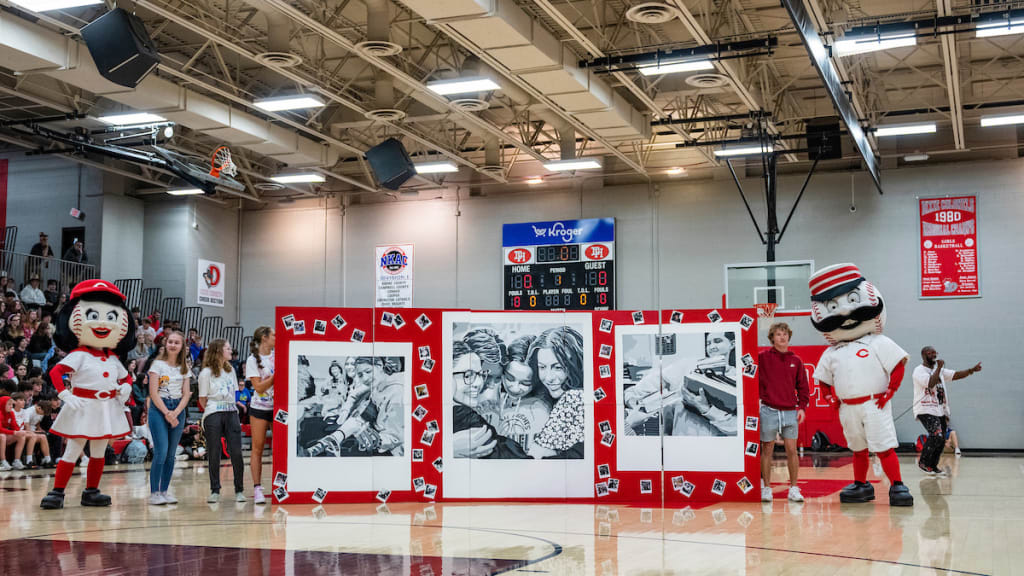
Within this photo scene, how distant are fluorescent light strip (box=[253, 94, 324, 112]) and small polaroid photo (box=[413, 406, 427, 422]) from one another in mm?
7968

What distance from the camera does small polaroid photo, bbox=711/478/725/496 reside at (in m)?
9.03

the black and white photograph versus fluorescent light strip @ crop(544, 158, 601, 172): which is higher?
fluorescent light strip @ crop(544, 158, 601, 172)

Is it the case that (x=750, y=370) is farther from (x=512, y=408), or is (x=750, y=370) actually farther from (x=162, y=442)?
(x=162, y=442)

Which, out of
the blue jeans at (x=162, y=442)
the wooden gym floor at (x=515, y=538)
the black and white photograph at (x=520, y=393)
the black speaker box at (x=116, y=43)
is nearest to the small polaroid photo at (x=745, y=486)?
the wooden gym floor at (x=515, y=538)

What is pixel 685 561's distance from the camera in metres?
5.65

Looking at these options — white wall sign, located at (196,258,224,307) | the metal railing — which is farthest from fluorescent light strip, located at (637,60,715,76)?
white wall sign, located at (196,258,224,307)

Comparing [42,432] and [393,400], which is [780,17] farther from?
[42,432]

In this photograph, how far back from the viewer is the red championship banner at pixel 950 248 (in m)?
19.5

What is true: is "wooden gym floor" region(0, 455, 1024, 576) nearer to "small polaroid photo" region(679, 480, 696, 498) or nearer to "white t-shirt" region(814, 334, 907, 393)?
"small polaroid photo" region(679, 480, 696, 498)

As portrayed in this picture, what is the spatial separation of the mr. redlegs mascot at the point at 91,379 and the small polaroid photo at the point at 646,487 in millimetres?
4681

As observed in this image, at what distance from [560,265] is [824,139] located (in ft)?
19.7

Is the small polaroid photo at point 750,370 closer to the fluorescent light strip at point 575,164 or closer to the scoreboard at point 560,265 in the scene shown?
the fluorescent light strip at point 575,164

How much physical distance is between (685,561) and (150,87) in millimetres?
12285

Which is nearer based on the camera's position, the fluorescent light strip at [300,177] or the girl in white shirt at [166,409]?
the girl in white shirt at [166,409]
